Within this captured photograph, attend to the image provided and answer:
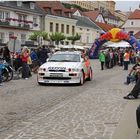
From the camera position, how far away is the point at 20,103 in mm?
12945

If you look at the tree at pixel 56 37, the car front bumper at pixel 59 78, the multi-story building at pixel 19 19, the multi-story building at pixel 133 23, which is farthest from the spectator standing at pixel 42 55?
the multi-story building at pixel 133 23

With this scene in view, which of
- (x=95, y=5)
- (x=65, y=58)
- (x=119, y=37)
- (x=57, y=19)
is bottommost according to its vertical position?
(x=65, y=58)

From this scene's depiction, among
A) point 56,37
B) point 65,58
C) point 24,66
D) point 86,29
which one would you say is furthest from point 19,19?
point 65,58

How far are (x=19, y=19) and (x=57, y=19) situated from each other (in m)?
12.5

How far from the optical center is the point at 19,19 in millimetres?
65875

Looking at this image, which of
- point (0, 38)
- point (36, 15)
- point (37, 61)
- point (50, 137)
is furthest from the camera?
point (36, 15)

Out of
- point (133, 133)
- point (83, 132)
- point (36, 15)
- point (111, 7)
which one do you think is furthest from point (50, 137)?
point (111, 7)

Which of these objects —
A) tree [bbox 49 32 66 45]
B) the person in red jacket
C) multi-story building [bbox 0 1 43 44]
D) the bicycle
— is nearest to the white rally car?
the bicycle

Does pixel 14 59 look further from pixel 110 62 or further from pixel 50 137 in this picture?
pixel 50 137

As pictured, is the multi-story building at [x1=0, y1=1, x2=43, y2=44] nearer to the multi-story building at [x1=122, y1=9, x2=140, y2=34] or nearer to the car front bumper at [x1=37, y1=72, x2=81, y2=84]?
the car front bumper at [x1=37, y1=72, x2=81, y2=84]

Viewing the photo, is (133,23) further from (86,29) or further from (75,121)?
(75,121)

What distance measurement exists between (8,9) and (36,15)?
8.21 metres

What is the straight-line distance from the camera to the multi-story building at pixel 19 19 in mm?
62719

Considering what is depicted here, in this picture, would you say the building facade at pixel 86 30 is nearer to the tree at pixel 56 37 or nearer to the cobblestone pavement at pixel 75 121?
the tree at pixel 56 37
